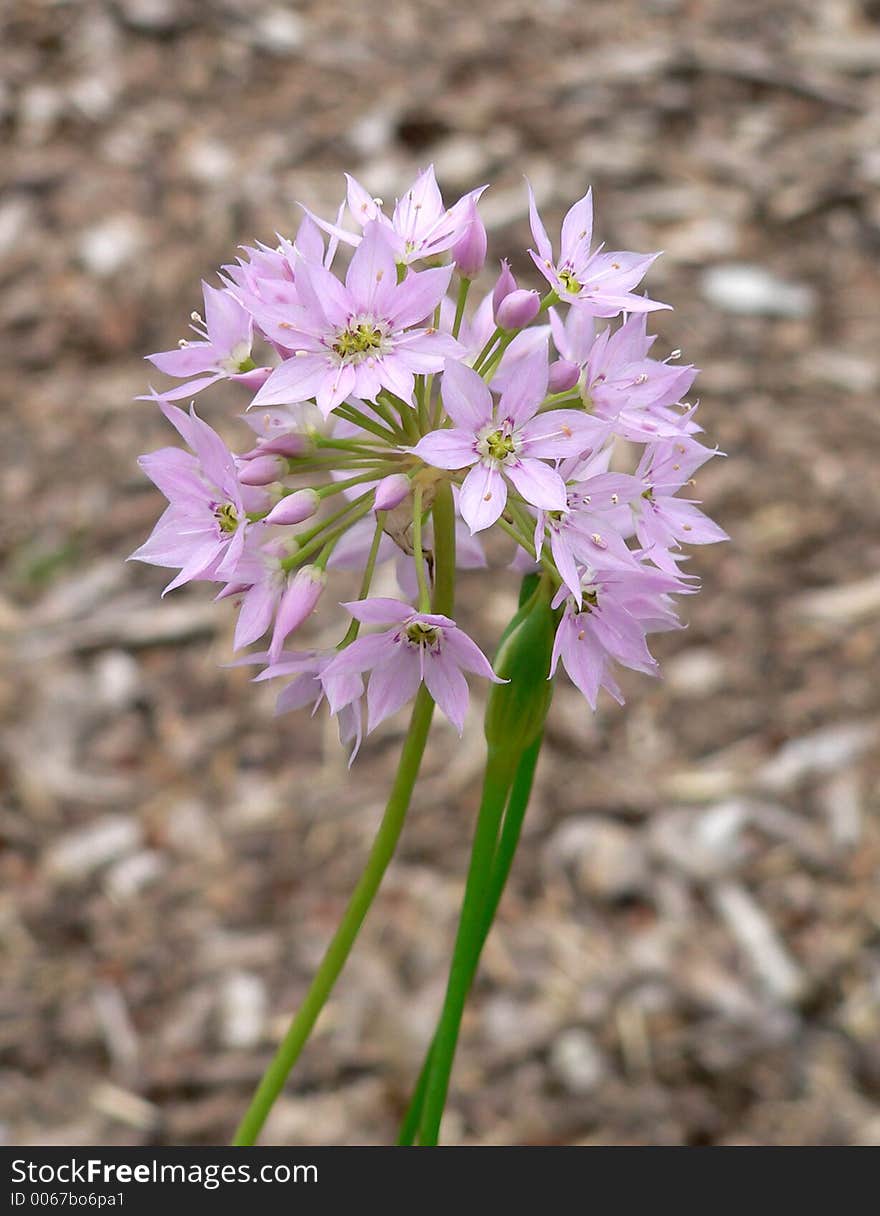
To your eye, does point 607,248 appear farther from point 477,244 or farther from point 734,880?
point 477,244

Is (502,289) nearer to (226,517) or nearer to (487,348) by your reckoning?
(487,348)

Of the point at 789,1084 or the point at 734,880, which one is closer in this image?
the point at 789,1084

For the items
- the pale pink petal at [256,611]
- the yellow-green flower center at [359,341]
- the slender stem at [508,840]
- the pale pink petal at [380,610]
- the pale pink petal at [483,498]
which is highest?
the yellow-green flower center at [359,341]

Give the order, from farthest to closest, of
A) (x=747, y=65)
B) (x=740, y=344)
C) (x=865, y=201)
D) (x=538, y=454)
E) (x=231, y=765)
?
1. (x=747, y=65)
2. (x=865, y=201)
3. (x=740, y=344)
4. (x=231, y=765)
5. (x=538, y=454)

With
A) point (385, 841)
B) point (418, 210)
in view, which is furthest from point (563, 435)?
point (385, 841)

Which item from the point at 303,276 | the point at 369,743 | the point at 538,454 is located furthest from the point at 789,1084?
the point at 303,276

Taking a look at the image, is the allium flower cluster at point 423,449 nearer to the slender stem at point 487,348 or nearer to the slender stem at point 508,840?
the slender stem at point 487,348

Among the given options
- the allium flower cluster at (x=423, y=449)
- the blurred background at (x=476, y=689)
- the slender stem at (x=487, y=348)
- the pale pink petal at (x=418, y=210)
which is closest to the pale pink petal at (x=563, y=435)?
the allium flower cluster at (x=423, y=449)
